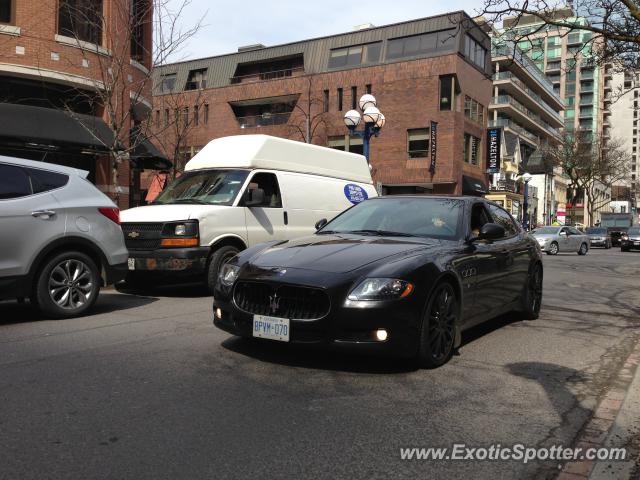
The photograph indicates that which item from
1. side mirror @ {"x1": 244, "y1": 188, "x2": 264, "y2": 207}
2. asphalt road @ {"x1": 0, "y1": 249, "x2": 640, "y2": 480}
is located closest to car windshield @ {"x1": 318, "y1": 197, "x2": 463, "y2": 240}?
asphalt road @ {"x1": 0, "y1": 249, "x2": 640, "y2": 480}

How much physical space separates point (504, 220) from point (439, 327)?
2.88m

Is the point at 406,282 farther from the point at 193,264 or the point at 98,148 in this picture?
the point at 98,148

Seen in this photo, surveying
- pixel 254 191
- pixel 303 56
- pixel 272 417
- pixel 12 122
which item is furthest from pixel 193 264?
pixel 303 56

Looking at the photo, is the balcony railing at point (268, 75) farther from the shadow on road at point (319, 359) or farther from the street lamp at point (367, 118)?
the shadow on road at point (319, 359)

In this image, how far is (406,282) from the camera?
14.7 feet


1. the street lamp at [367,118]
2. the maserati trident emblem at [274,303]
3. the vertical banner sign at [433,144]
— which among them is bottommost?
the maserati trident emblem at [274,303]

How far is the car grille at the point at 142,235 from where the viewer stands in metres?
8.34

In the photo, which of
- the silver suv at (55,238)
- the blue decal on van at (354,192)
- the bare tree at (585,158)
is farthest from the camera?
the bare tree at (585,158)

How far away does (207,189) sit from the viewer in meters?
9.19

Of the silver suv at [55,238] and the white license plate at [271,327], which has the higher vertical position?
the silver suv at [55,238]

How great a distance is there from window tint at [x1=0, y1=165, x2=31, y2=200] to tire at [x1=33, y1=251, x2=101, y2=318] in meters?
0.81

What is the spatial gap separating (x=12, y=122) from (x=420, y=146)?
29.3 m

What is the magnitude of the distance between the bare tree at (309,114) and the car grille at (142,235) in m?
34.4

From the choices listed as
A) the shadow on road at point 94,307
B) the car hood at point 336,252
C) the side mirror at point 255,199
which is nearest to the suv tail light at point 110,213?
the shadow on road at point 94,307
